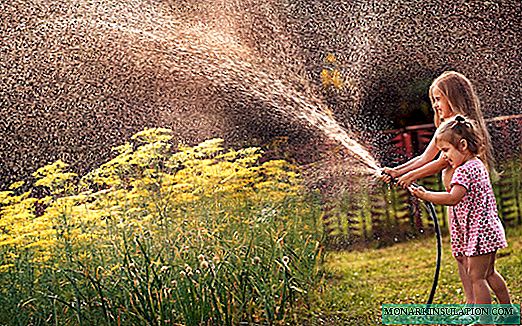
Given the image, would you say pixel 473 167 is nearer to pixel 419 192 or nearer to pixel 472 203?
pixel 472 203

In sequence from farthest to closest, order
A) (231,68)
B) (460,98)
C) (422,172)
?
(231,68) → (460,98) → (422,172)

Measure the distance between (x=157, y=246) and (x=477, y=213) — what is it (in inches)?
66.5

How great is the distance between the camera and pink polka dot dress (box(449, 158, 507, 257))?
389 centimetres

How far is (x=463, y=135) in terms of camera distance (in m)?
3.94

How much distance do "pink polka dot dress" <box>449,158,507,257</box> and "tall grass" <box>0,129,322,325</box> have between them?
999mm

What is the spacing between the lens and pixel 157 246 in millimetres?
4336

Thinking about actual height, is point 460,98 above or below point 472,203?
above

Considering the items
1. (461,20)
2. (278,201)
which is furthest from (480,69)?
(278,201)


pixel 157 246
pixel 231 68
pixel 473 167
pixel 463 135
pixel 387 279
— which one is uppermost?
pixel 231 68

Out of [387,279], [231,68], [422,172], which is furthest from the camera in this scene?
[387,279]

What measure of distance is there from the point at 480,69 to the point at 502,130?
2.05 ft

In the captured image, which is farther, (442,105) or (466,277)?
(442,105)

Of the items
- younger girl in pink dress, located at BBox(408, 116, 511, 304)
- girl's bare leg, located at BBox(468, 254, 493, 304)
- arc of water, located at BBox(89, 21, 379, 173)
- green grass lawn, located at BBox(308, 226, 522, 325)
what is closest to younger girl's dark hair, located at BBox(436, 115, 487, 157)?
younger girl in pink dress, located at BBox(408, 116, 511, 304)

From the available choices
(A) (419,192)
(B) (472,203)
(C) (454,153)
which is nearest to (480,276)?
(B) (472,203)
